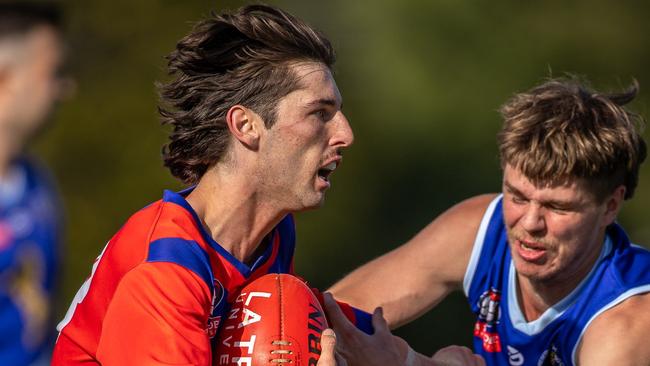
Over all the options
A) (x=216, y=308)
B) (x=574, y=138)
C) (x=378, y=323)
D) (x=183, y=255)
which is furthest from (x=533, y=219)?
(x=183, y=255)

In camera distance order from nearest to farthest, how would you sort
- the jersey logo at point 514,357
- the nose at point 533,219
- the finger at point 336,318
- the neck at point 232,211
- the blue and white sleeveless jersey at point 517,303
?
the neck at point 232,211 → the finger at point 336,318 → the nose at point 533,219 → the blue and white sleeveless jersey at point 517,303 → the jersey logo at point 514,357

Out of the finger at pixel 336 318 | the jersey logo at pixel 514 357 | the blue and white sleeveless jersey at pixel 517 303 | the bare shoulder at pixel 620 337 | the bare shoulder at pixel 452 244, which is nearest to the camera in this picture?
the finger at pixel 336 318

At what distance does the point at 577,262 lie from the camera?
17.8 feet

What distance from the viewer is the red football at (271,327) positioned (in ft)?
13.4

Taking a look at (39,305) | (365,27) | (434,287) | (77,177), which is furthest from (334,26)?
(39,305)

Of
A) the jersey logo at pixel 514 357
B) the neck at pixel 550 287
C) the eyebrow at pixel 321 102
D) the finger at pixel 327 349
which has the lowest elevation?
the jersey logo at pixel 514 357

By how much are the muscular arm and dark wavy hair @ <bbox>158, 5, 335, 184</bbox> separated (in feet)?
4.94

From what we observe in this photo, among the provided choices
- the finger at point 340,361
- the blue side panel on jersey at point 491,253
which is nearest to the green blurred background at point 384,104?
the blue side panel on jersey at point 491,253

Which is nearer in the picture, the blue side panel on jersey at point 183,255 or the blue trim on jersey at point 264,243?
the blue side panel on jersey at point 183,255

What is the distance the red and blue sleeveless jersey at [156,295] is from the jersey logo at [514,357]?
169 cm

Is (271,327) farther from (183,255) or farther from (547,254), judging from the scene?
(547,254)

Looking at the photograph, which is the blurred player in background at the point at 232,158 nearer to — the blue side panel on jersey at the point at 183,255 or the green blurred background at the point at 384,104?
the blue side panel on jersey at the point at 183,255

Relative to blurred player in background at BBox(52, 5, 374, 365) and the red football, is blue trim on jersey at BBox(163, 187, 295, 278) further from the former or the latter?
the red football

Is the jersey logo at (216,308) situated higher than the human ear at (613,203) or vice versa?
the jersey logo at (216,308)
